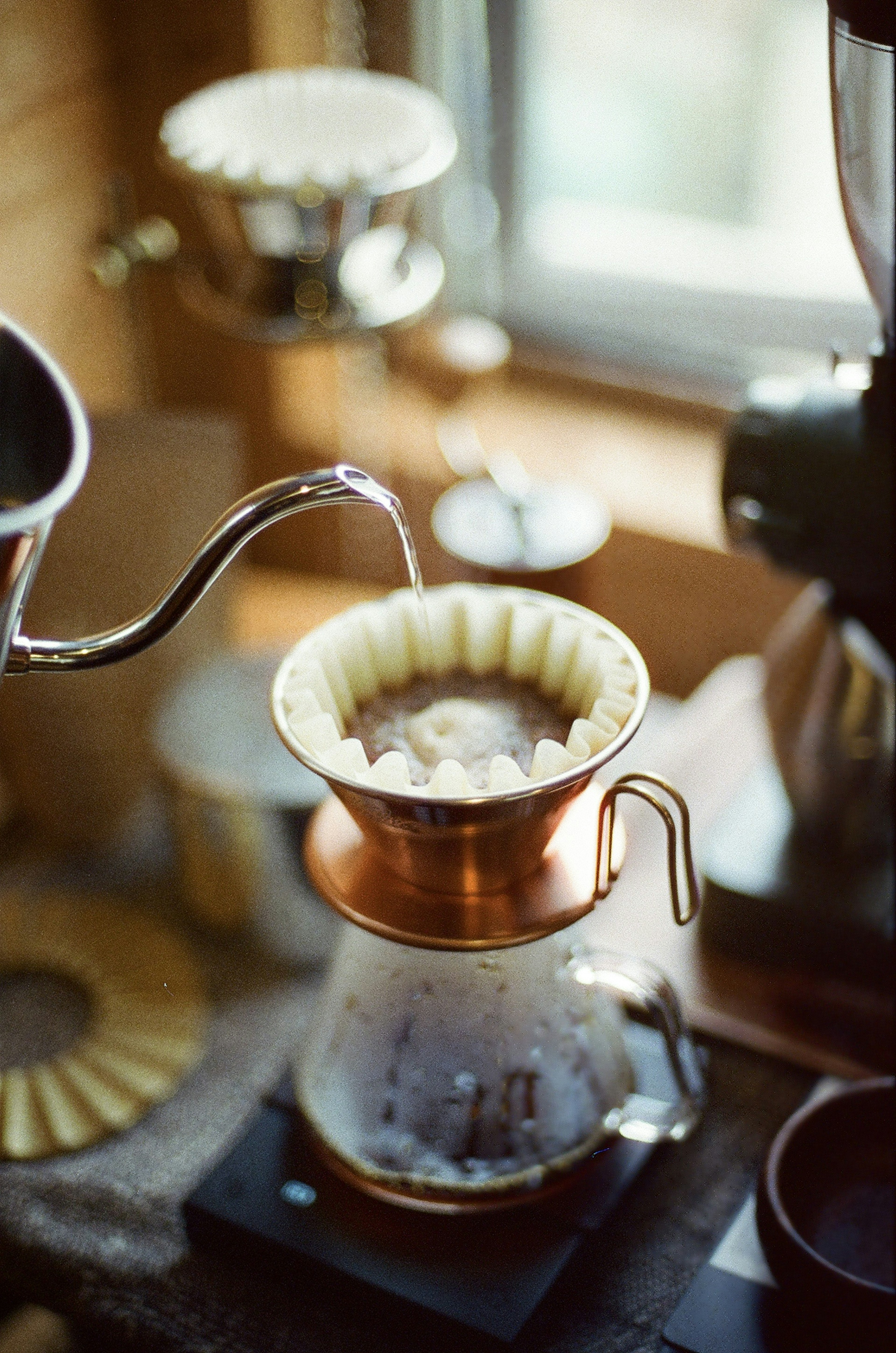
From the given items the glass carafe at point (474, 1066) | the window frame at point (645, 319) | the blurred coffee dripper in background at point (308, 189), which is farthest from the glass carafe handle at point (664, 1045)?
the window frame at point (645, 319)

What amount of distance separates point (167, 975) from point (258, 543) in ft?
2.51

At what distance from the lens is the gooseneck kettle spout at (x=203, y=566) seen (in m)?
0.55

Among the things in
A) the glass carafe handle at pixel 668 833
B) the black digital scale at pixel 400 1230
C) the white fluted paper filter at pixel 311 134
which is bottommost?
the black digital scale at pixel 400 1230

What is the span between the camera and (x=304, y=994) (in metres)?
0.90

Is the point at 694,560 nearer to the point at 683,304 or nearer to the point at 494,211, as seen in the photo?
the point at 683,304

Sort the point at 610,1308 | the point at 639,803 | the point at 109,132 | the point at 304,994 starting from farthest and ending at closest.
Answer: the point at 109,132
the point at 639,803
the point at 304,994
the point at 610,1308

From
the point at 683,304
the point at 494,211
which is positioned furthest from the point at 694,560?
the point at 494,211

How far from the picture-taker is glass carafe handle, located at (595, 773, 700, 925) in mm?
603

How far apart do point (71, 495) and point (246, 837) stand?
1.64ft

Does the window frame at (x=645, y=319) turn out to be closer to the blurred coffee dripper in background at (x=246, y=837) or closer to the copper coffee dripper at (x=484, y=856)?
the blurred coffee dripper in background at (x=246, y=837)

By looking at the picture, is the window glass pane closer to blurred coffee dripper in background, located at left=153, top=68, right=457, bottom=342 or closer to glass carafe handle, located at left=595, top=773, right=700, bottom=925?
blurred coffee dripper in background, located at left=153, top=68, right=457, bottom=342

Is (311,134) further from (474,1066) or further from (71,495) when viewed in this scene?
(474,1066)

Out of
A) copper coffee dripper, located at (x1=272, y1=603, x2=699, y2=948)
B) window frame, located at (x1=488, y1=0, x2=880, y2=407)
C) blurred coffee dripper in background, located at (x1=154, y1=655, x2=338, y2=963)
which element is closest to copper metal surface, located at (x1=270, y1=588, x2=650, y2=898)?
copper coffee dripper, located at (x1=272, y1=603, x2=699, y2=948)

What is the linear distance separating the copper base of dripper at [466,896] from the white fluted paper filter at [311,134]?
1.38 feet
